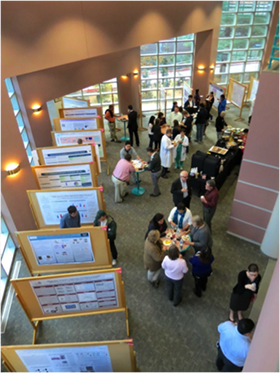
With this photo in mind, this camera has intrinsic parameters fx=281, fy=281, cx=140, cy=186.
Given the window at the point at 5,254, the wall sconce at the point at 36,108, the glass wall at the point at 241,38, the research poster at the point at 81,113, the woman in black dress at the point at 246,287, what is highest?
the glass wall at the point at 241,38

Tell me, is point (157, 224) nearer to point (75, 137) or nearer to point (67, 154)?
point (67, 154)

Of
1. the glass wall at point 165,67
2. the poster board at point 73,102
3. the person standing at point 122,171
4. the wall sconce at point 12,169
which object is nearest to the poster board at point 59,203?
the wall sconce at point 12,169

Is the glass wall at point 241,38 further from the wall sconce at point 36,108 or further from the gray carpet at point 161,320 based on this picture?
the gray carpet at point 161,320

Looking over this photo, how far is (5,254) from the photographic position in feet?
19.4

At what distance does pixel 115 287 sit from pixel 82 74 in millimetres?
7593

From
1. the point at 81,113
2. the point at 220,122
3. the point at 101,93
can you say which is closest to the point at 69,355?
the point at 81,113

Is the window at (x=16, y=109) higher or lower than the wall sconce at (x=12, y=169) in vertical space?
higher

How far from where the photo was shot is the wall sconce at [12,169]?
5.49 m

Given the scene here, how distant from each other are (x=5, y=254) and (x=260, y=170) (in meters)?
5.49

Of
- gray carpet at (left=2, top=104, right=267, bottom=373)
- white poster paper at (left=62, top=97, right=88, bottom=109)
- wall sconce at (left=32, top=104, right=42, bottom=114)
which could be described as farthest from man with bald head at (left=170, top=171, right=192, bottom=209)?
white poster paper at (left=62, top=97, right=88, bottom=109)

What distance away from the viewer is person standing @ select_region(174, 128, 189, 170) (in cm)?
835

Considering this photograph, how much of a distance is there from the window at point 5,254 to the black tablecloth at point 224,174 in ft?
14.7

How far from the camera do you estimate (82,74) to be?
9.35m

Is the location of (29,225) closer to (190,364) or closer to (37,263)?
(37,263)
